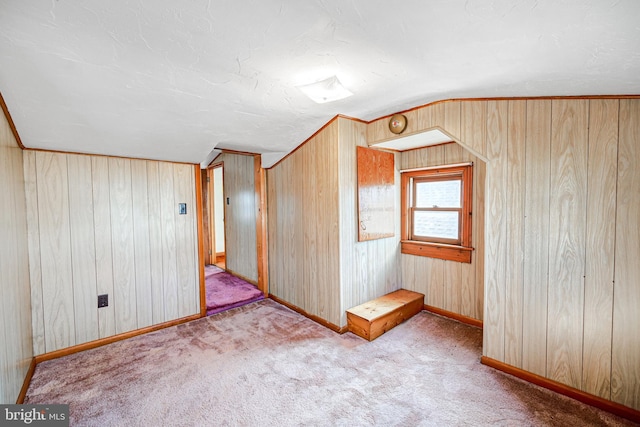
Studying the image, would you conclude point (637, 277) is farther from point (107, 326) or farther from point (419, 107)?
point (107, 326)

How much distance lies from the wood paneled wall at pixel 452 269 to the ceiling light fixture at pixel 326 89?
1820 millimetres

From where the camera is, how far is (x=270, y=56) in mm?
1533

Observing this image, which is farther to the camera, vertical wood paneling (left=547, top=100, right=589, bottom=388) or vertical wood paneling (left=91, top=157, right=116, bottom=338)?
vertical wood paneling (left=91, top=157, right=116, bottom=338)

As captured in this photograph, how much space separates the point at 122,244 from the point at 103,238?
17 centimetres

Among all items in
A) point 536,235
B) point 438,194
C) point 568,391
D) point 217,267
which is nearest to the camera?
point 568,391

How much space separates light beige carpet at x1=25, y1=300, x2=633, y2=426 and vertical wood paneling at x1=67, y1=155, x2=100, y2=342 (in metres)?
0.27

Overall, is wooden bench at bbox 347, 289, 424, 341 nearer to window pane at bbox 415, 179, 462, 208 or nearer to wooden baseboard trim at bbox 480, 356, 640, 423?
wooden baseboard trim at bbox 480, 356, 640, 423

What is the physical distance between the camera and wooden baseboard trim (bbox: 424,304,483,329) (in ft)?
9.81


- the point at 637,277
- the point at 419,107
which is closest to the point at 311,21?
the point at 419,107

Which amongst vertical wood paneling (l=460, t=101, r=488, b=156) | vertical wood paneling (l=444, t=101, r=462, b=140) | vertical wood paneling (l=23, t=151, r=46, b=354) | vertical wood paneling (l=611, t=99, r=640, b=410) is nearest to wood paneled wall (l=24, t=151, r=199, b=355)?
vertical wood paneling (l=23, t=151, r=46, b=354)

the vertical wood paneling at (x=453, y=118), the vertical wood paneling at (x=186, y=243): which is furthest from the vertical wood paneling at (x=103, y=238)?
the vertical wood paneling at (x=453, y=118)

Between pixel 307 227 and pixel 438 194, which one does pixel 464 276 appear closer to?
pixel 438 194

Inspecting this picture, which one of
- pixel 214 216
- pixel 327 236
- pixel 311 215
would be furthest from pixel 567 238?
pixel 214 216

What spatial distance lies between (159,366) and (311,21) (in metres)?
2.74
